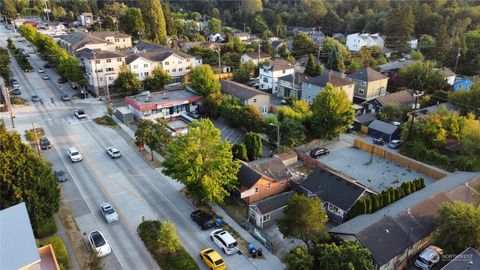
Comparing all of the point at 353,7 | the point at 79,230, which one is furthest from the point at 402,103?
the point at 353,7

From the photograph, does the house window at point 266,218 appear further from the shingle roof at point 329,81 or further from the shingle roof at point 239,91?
the shingle roof at point 329,81

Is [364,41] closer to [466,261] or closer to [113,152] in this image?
[113,152]

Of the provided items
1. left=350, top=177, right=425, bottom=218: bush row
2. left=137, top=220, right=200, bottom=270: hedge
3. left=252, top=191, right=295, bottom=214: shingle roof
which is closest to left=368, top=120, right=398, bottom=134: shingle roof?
left=350, top=177, right=425, bottom=218: bush row

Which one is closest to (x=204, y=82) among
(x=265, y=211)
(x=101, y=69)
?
(x=101, y=69)

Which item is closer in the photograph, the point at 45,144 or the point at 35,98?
the point at 45,144

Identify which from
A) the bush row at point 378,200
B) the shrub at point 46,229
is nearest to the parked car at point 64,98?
the shrub at point 46,229

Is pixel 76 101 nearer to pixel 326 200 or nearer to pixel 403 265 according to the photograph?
pixel 326 200
